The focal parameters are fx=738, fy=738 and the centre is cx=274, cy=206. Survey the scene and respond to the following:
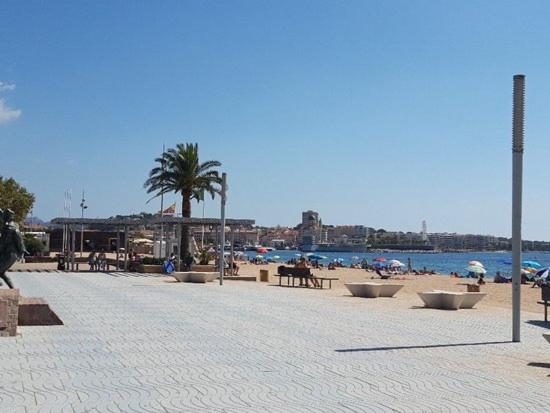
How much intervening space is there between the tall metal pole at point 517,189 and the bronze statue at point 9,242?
331 inches

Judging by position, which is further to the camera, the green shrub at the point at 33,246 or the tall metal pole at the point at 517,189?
the green shrub at the point at 33,246

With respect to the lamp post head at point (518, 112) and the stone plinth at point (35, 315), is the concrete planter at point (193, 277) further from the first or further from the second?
the lamp post head at point (518, 112)

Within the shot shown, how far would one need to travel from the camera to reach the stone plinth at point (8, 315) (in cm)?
1077

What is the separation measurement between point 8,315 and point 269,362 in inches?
165

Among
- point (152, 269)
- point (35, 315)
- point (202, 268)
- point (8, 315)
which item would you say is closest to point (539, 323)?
point (35, 315)

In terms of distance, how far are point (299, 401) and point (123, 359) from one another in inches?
122

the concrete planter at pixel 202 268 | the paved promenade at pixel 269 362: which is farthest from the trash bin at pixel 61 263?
the paved promenade at pixel 269 362

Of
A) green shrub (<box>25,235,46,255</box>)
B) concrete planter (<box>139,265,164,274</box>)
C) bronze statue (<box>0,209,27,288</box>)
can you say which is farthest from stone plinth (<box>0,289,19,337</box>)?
green shrub (<box>25,235,46,255</box>)

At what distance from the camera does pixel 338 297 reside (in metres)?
21.4

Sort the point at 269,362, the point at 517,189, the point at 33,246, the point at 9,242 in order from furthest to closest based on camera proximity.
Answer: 1. the point at 33,246
2. the point at 9,242
3. the point at 517,189
4. the point at 269,362

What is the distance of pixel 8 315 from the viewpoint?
35.4 ft

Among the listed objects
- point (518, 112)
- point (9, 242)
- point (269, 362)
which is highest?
point (518, 112)

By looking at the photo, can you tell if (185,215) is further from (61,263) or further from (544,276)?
(544,276)

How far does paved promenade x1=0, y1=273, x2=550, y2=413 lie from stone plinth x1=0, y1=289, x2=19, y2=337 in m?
0.23
